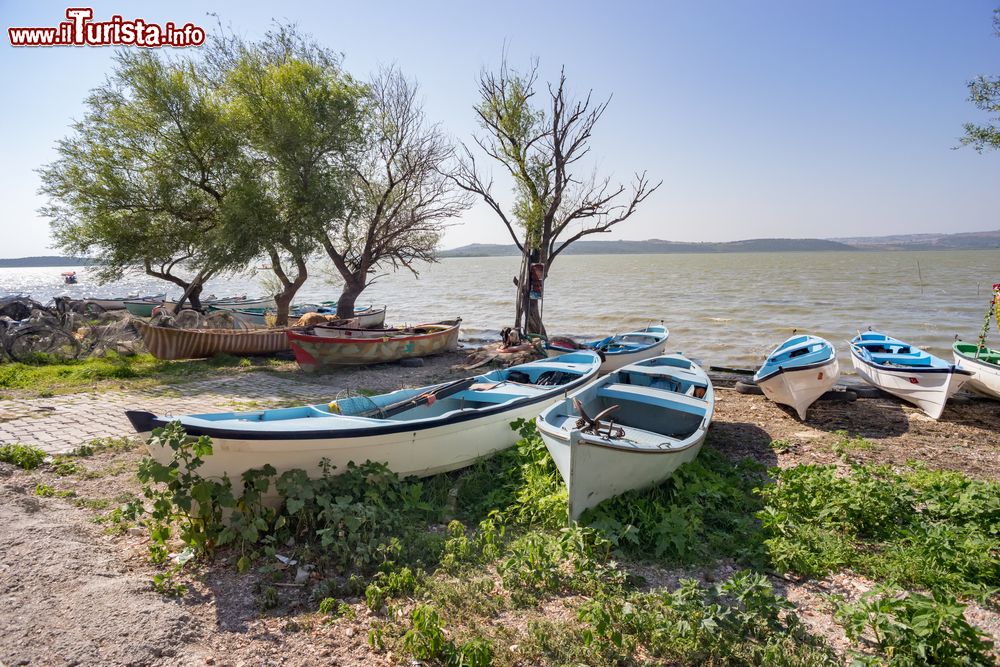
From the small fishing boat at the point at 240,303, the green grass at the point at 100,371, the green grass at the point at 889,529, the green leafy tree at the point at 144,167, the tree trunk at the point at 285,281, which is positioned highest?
the green leafy tree at the point at 144,167

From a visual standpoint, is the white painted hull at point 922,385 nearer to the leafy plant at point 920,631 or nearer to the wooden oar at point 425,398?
the leafy plant at point 920,631

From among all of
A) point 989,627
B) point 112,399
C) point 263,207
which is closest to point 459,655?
point 989,627

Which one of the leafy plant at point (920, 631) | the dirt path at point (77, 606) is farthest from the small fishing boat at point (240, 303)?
the leafy plant at point (920, 631)

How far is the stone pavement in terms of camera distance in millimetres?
8009

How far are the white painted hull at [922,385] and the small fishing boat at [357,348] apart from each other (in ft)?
37.1

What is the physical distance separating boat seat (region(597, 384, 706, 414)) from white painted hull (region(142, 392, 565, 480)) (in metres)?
1.04

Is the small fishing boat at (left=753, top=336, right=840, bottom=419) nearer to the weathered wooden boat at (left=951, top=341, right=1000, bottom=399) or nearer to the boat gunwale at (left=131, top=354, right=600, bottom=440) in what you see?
the weathered wooden boat at (left=951, top=341, right=1000, bottom=399)

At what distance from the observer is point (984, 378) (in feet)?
37.1

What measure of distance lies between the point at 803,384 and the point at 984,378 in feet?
14.3

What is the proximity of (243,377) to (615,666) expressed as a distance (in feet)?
38.5

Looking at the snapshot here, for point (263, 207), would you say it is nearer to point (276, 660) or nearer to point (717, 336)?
point (276, 660)

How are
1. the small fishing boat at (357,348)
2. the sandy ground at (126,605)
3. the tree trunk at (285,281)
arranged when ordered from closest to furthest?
the sandy ground at (126,605), the small fishing boat at (357,348), the tree trunk at (285,281)

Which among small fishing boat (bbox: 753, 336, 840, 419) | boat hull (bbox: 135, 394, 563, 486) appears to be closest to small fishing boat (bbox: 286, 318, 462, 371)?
boat hull (bbox: 135, 394, 563, 486)

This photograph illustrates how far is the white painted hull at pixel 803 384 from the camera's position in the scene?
10.2 meters
